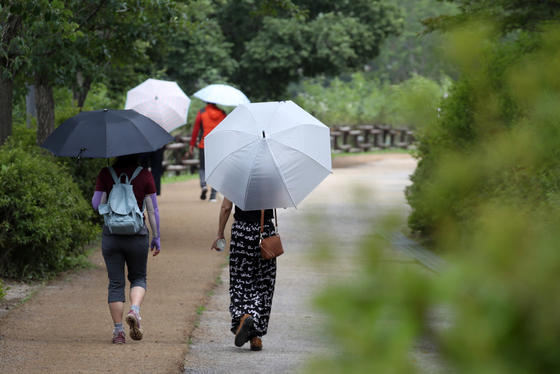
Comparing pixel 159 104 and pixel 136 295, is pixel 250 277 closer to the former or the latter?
pixel 136 295

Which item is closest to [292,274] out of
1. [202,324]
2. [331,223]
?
[202,324]

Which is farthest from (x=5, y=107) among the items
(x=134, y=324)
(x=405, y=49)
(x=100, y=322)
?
(x=405, y=49)

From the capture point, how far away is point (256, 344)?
16.7ft

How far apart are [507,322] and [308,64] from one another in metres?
23.5

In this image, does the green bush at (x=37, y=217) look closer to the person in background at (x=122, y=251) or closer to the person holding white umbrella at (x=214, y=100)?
the person in background at (x=122, y=251)

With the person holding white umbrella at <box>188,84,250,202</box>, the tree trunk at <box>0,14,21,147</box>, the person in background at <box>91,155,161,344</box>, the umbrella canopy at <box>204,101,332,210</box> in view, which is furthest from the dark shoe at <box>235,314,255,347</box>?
the person holding white umbrella at <box>188,84,250,202</box>

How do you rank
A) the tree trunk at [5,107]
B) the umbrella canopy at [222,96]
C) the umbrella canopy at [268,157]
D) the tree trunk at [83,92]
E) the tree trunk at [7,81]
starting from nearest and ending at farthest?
the umbrella canopy at [268,157], the tree trunk at [7,81], the tree trunk at [5,107], the tree trunk at [83,92], the umbrella canopy at [222,96]

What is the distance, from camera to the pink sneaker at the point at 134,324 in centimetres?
482

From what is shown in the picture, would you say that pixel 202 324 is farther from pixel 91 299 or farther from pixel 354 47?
pixel 354 47

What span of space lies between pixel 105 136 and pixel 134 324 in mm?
1443

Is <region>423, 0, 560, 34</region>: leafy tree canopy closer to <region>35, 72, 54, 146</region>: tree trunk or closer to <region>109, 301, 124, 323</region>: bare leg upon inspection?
<region>35, 72, 54, 146</region>: tree trunk

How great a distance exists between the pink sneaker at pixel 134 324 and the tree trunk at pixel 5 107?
10.9ft

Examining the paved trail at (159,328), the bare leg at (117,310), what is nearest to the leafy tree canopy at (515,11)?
the paved trail at (159,328)

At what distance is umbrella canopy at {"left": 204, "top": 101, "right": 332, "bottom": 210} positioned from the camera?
4816 millimetres
